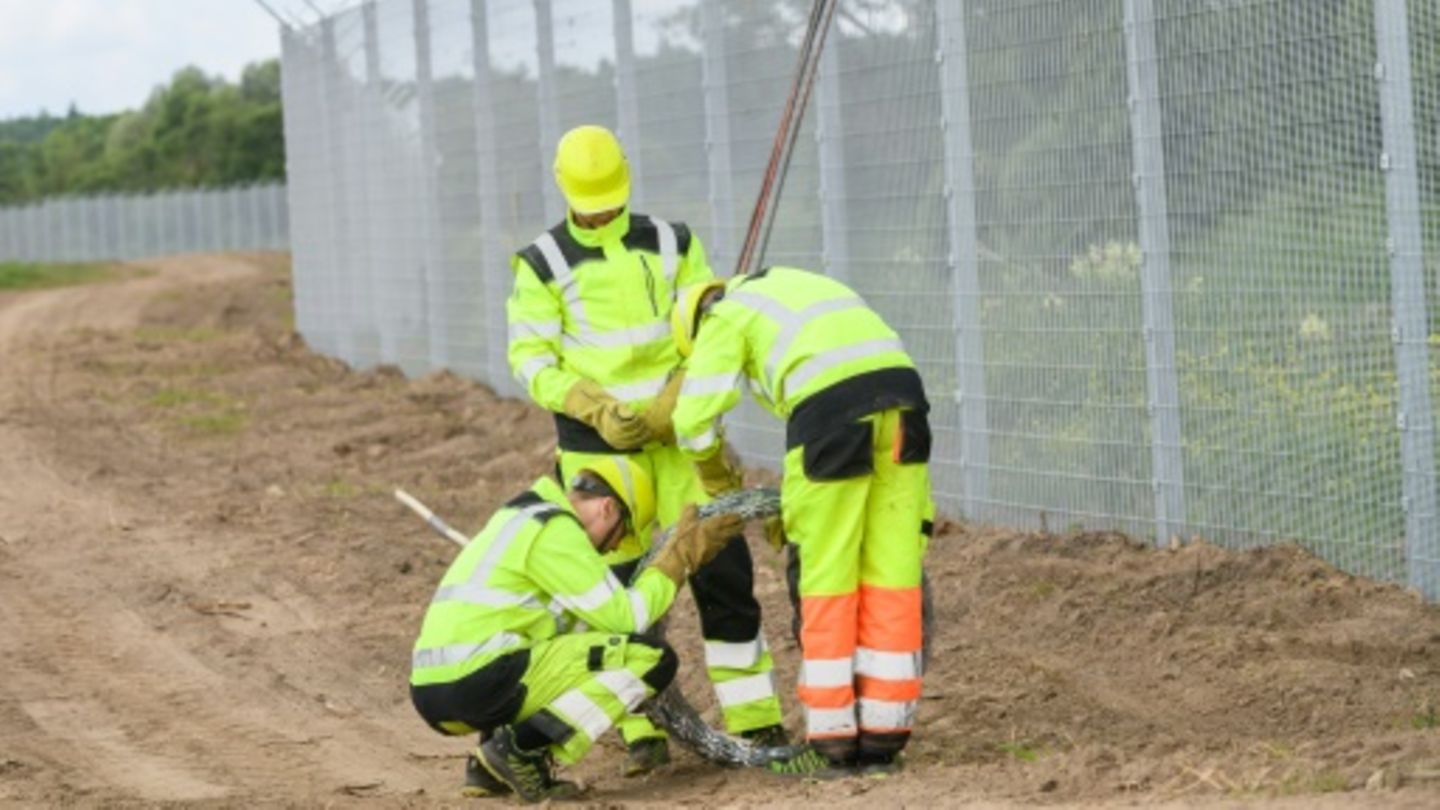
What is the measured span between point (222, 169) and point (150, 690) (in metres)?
73.2

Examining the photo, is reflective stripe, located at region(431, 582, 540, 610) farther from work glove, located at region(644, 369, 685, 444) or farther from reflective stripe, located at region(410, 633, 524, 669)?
work glove, located at region(644, 369, 685, 444)

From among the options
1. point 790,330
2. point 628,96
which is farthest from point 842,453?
point 628,96

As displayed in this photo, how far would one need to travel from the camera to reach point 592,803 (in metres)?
8.90

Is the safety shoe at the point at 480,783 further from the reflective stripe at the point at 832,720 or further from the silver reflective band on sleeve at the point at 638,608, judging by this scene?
the reflective stripe at the point at 832,720

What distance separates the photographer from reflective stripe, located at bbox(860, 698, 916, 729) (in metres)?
8.66

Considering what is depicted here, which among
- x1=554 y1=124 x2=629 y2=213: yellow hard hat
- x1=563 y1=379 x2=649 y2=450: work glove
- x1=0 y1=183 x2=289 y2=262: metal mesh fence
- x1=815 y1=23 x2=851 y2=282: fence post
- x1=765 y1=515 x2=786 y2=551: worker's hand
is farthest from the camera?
x1=0 y1=183 x2=289 y2=262: metal mesh fence

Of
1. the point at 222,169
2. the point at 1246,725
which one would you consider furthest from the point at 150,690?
the point at 222,169

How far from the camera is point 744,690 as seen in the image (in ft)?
31.3

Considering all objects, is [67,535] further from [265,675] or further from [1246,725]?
[1246,725]

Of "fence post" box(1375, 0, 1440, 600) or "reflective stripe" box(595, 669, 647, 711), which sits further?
"fence post" box(1375, 0, 1440, 600)

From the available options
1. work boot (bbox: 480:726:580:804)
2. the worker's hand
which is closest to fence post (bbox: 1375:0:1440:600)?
the worker's hand

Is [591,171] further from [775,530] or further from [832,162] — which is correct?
[832,162]

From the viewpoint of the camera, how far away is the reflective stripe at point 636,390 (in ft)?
31.5

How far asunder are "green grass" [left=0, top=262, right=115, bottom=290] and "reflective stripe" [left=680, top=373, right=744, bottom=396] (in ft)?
109
